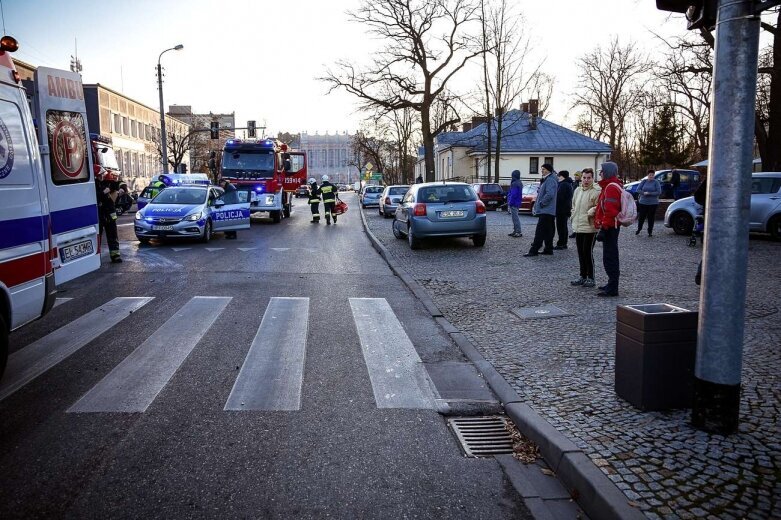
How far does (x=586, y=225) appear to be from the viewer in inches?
352

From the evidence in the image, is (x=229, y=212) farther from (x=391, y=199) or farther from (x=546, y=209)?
(x=391, y=199)

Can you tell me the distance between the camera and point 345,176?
170 meters

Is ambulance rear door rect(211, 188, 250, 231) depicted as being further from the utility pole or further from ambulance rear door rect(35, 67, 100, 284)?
the utility pole

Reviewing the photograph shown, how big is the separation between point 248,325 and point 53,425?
307 centimetres

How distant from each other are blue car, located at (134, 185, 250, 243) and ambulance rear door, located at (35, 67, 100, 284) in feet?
28.1

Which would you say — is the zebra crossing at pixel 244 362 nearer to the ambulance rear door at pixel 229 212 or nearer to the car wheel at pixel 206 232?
the car wheel at pixel 206 232

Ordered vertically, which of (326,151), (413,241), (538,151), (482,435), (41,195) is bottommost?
(482,435)

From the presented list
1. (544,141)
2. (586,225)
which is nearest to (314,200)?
(586,225)

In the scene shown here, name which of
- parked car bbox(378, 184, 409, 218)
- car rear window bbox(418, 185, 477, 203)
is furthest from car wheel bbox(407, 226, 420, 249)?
parked car bbox(378, 184, 409, 218)

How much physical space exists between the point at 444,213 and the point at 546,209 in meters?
2.57

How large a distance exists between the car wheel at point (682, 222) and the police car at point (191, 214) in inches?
492

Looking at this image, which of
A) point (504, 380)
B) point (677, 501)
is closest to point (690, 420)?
point (677, 501)

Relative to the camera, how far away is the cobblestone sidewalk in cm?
313

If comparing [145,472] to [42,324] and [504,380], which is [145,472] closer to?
[504,380]
